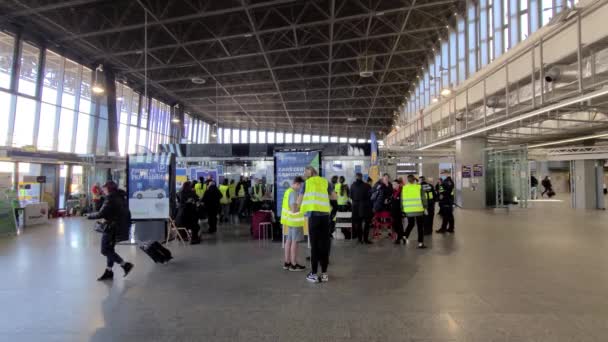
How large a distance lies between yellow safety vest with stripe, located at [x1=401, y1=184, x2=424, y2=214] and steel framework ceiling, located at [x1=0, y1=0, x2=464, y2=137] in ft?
29.2

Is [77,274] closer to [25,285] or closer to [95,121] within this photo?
[25,285]

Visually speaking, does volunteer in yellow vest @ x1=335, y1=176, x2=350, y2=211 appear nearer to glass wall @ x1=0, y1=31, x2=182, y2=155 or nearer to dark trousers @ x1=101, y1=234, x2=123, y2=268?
dark trousers @ x1=101, y1=234, x2=123, y2=268

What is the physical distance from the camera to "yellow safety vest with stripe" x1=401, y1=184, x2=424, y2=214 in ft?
23.4

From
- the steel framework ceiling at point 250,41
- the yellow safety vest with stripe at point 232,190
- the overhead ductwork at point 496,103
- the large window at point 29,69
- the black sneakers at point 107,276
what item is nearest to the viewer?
the black sneakers at point 107,276

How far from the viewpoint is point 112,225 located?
16.8 ft

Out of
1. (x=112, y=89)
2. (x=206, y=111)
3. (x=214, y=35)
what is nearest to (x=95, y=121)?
(x=112, y=89)

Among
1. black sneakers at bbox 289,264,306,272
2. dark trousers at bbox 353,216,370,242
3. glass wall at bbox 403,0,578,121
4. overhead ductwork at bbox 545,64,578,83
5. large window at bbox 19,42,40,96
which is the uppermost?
glass wall at bbox 403,0,578,121

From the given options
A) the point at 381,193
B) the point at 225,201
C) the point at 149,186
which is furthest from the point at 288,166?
the point at 225,201

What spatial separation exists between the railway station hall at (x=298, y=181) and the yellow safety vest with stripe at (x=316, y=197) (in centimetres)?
3

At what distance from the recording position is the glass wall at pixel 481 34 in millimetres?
11016

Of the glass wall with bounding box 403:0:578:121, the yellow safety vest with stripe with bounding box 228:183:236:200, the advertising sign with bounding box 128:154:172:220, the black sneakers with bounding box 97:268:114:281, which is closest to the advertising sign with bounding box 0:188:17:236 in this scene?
the advertising sign with bounding box 128:154:172:220

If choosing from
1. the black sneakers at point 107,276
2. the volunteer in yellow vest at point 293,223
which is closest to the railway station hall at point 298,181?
the volunteer in yellow vest at point 293,223

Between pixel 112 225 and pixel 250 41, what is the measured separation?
13250 millimetres

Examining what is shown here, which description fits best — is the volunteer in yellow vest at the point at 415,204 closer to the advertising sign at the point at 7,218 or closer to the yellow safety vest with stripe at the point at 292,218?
A: the yellow safety vest with stripe at the point at 292,218
